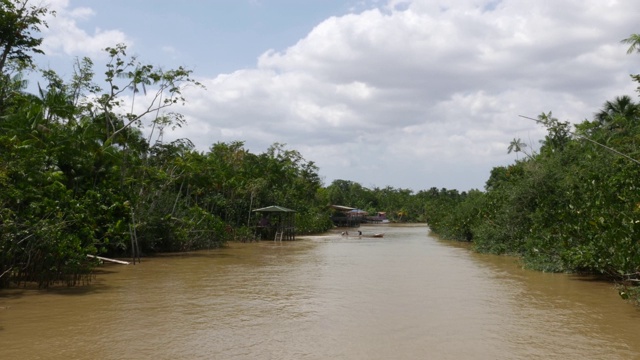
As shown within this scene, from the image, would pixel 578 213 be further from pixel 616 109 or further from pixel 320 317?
pixel 616 109

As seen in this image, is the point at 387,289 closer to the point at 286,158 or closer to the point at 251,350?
the point at 251,350

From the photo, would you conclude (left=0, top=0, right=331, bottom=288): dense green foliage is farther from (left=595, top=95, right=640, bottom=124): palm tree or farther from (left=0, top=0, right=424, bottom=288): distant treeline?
(left=595, top=95, right=640, bottom=124): palm tree

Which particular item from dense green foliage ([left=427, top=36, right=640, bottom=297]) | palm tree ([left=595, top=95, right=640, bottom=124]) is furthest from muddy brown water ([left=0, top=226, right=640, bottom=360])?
palm tree ([left=595, top=95, right=640, bottom=124])

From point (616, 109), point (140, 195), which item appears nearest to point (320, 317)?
point (140, 195)

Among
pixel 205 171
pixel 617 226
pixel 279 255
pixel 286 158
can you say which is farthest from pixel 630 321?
pixel 286 158

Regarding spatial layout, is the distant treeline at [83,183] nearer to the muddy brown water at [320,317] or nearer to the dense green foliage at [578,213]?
the muddy brown water at [320,317]

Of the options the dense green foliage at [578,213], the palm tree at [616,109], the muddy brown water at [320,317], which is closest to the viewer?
the muddy brown water at [320,317]

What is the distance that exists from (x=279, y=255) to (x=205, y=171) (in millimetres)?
6504

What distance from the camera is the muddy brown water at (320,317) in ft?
19.7

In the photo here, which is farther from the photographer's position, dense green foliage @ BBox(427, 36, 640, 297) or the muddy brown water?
dense green foliage @ BBox(427, 36, 640, 297)

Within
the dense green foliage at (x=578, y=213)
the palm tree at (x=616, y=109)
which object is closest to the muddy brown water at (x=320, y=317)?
the dense green foliage at (x=578, y=213)

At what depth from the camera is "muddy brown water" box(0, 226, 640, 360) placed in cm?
602

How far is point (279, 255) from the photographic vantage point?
19141mm

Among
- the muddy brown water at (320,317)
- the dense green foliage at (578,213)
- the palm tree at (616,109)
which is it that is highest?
the palm tree at (616,109)
